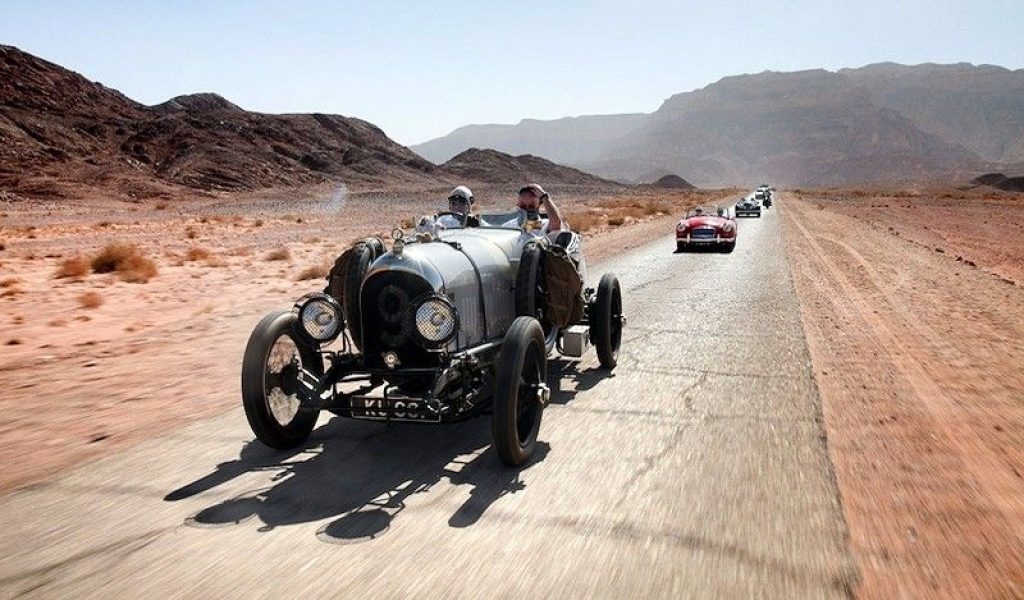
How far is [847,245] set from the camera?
24547mm

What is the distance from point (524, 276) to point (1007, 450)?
156 inches

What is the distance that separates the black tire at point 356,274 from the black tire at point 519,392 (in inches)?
56.5

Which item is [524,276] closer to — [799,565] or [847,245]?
[799,565]

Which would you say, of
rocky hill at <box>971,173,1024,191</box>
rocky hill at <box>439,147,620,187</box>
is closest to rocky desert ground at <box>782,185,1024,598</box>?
rocky hill at <box>439,147,620,187</box>

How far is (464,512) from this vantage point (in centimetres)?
457

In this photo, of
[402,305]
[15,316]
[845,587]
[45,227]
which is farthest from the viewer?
[45,227]

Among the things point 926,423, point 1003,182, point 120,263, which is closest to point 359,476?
point 926,423

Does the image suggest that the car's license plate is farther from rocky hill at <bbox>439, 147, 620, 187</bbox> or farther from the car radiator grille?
rocky hill at <bbox>439, 147, 620, 187</bbox>

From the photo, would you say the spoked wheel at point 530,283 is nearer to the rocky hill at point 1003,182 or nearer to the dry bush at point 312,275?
the dry bush at point 312,275

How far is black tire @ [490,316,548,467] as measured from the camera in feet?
16.5

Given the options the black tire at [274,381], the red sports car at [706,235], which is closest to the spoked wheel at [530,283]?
the black tire at [274,381]

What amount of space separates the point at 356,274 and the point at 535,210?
222 centimetres

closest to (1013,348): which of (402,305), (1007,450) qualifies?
(1007,450)

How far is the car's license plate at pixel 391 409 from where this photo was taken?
5.12m
